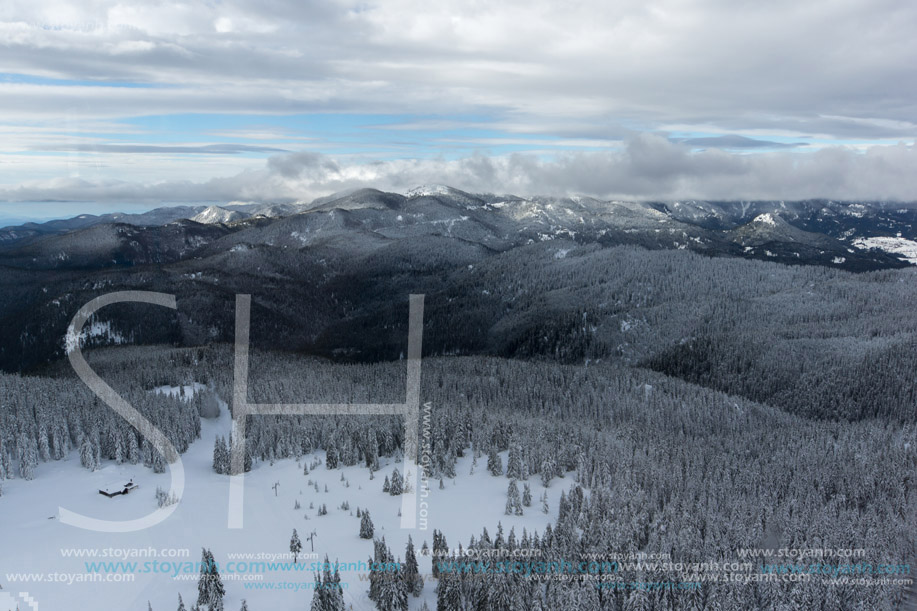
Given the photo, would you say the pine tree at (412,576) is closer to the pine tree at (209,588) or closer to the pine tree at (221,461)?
the pine tree at (209,588)

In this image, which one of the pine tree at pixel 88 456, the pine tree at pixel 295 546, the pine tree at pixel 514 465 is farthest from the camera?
the pine tree at pixel 88 456

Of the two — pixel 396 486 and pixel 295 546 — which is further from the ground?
pixel 396 486

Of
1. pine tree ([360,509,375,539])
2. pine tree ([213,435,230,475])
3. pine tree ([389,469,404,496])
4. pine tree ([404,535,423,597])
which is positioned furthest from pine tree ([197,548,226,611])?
pine tree ([213,435,230,475])

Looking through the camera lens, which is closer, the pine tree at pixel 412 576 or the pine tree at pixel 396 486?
the pine tree at pixel 412 576

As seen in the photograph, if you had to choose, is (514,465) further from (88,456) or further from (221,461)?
(88,456)

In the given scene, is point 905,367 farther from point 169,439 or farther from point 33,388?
point 33,388

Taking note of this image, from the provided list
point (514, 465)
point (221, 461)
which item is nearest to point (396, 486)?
point (514, 465)

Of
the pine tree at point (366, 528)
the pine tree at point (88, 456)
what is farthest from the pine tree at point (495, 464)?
the pine tree at point (88, 456)

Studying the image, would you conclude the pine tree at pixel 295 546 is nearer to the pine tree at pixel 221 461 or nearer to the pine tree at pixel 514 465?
the pine tree at pixel 514 465

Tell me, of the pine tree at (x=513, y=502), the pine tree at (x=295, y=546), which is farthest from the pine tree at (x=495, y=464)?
the pine tree at (x=295, y=546)

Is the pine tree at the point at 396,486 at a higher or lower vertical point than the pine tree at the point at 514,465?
lower

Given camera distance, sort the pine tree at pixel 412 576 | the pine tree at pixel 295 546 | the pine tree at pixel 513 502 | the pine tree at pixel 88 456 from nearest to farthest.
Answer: the pine tree at pixel 412 576 < the pine tree at pixel 295 546 < the pine tree at pixel 513 502 < the pine tree at pixel 88 456

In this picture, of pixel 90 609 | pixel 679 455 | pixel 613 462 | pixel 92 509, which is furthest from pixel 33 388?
pixel 679 455

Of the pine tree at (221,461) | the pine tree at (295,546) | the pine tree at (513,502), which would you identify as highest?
the pine tree at (513,502)
